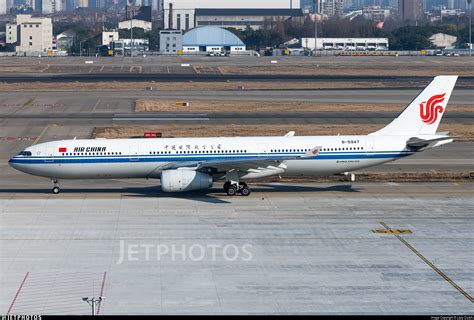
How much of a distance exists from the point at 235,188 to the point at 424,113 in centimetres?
1402

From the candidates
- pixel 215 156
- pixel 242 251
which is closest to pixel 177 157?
pixel 215 156

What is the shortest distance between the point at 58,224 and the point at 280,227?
12.1m

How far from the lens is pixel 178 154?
54219mm

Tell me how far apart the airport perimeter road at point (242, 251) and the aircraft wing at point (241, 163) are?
6.28 feet

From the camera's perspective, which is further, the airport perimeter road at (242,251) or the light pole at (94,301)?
the airport perimeter road at (242,251)

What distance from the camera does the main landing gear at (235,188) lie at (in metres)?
53.3

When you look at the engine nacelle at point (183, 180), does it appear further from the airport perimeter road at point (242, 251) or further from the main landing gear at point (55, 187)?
the main landing gear at point (55, 187)

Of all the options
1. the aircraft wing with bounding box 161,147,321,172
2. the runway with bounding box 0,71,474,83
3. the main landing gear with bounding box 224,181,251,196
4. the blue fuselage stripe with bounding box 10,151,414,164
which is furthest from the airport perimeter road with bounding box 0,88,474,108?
the main landing gear with bounding box 224,181,251,196

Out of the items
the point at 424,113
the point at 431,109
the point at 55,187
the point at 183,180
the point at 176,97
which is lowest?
the point at 55,187

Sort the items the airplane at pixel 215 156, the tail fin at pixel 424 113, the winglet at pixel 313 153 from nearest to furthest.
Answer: the winglet at pixel 313 153
the airplane at pixel 215 156
the tail fin at pixel 424 113

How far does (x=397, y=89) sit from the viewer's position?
A: 126 m

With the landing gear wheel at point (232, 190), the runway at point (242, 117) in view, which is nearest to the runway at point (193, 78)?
the runway at point (242, 117)

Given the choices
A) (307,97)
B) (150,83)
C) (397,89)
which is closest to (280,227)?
(307,97)

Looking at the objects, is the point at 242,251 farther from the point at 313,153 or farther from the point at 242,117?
the point at 242,117
